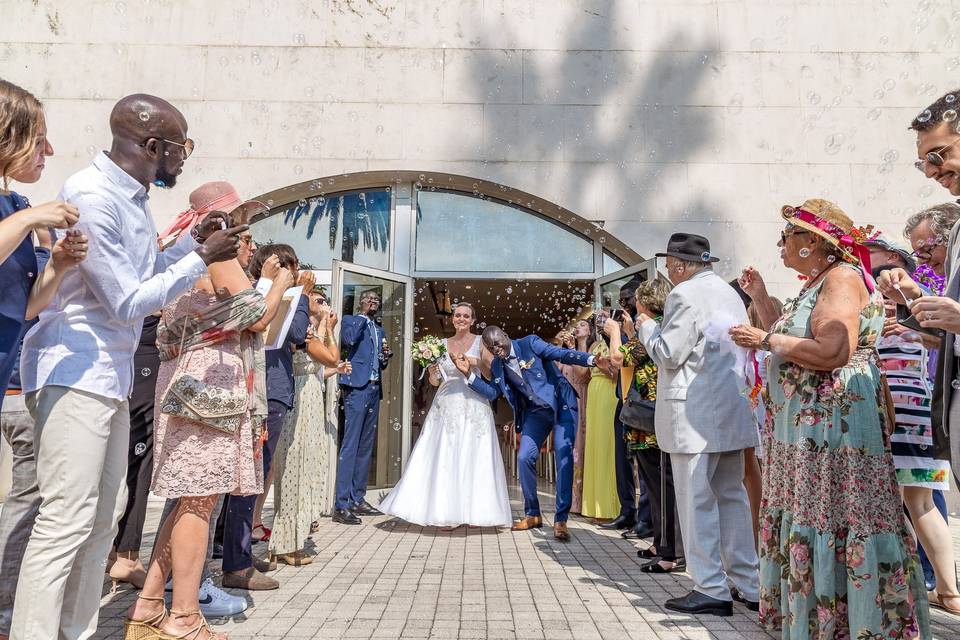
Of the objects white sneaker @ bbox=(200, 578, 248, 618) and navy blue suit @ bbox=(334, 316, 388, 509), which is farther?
navy blue suit @ bbox=(334, 316, 388, 509)

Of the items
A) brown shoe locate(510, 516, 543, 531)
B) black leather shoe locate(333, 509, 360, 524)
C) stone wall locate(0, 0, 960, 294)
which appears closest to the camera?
brown shoe locate(510, 516, 543, 531)

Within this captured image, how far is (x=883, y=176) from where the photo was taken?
8023 millimetres

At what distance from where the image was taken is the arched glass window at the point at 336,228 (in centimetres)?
828

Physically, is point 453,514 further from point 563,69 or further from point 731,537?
point 563,69

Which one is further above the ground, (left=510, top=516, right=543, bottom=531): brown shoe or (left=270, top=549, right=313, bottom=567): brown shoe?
(left=270, top=549, right=313, bottom=567): brown shoe

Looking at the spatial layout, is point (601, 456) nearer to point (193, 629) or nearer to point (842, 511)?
point (842, 511)

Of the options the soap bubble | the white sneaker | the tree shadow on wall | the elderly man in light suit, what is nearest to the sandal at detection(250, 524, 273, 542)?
the white sneaker

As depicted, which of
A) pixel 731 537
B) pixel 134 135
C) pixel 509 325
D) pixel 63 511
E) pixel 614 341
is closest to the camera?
pixel 63 511

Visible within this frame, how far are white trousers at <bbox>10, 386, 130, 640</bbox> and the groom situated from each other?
4105mm

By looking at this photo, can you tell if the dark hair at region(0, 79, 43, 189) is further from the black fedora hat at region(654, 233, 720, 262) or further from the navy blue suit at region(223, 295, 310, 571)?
the black fedora hat at region(654, 233, 720, 262)

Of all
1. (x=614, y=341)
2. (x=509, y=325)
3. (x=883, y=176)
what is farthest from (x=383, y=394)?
(x=509, y=325)

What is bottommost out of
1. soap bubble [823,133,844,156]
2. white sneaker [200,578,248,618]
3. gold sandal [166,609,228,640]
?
white sneaker [200,578,248,618]

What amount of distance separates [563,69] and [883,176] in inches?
167

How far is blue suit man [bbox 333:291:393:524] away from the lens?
21.7 feet
